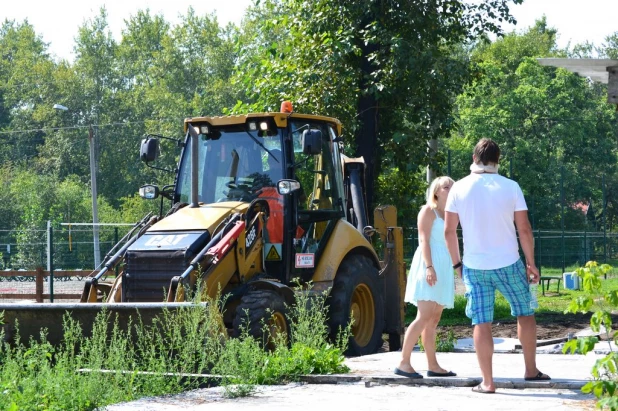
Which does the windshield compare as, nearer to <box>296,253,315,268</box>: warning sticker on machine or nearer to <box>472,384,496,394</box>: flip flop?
<box>296,253,315,268</box>: warning sticker on machine

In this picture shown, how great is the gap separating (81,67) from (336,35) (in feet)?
191

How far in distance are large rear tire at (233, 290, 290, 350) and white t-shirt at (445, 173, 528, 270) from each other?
2.86 meters

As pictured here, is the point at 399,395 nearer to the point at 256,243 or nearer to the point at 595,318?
the point at 595,318

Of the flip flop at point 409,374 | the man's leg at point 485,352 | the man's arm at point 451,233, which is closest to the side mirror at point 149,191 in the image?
the flip flop at point 409,374

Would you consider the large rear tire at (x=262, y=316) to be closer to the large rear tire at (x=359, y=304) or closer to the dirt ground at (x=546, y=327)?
the large rear tire at (x=359, y=304)

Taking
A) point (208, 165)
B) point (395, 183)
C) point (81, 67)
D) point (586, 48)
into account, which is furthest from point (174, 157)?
point (208, 165)

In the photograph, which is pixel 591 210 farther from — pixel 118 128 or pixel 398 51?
pixel 398 51

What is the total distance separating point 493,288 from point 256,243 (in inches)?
170

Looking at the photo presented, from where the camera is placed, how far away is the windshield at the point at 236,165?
12406 mm

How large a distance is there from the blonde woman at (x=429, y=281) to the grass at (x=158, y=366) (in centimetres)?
92

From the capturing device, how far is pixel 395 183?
71.9 ft

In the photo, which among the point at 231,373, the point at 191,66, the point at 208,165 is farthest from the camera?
the point at 191,66

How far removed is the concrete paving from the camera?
7.61m

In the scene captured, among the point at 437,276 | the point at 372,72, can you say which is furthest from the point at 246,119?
the point at 372,72
